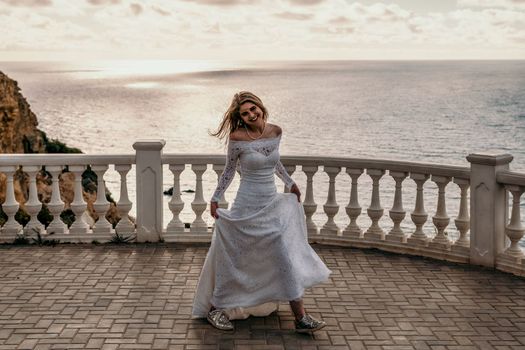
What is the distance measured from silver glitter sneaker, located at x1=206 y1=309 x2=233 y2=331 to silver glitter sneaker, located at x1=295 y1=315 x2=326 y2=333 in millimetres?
581

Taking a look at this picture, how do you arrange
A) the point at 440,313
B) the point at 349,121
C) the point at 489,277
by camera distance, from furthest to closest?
the point at 349,121, the point at 489,277, the point at 440,313

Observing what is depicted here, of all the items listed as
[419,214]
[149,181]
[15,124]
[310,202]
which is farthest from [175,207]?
[15,124]

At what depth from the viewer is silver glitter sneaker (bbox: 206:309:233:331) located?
609 centimetres

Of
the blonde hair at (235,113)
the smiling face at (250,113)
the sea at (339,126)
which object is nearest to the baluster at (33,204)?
the blonde hair at (235,113)

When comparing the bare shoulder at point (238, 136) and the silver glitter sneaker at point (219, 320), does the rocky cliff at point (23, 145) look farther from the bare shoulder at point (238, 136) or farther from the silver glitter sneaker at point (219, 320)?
the bare shoulder at point (238, 136)

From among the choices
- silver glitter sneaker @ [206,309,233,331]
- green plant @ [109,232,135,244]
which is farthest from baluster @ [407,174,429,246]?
green plant @ [109,232,135,244]

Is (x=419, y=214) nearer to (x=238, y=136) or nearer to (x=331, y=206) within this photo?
(x=331, y=206)

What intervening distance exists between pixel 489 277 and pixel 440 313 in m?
1.40

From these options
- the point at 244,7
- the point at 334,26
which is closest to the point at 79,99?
the point at 244,7

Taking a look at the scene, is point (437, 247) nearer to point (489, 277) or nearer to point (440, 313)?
point (489, 277)

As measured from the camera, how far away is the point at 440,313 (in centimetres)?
658

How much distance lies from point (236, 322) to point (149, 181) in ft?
10.5

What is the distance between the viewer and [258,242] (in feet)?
19.9

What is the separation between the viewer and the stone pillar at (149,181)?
898 cm
